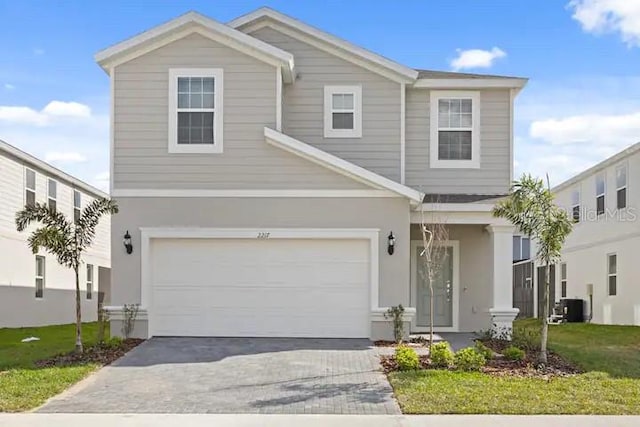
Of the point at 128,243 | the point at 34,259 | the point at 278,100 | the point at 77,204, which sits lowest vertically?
the point at 34,259

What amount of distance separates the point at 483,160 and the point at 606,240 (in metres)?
7.77

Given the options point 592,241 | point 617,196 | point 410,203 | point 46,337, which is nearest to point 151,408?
point 410,203

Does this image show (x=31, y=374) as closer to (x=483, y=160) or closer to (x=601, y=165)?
(x=483, y=160)

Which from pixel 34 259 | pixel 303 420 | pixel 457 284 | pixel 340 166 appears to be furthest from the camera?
pixel 34 259

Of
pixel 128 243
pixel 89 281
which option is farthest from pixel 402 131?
pixel 89 281

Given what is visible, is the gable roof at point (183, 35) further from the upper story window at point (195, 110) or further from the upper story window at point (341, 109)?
the upper story window at point (341, 109)

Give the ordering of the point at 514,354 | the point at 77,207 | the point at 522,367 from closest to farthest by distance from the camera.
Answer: the point at 522,367 < the point at 514,354 < the point at 77,207

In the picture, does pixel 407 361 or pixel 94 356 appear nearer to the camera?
pixel 407 361

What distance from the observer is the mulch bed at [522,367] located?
12.2m

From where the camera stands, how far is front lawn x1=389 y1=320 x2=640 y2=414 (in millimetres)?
9781

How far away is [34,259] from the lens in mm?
23297

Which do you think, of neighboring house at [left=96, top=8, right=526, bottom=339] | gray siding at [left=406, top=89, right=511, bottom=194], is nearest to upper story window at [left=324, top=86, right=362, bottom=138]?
gray siding at [left=406, top=89, right=511, bottom=194]

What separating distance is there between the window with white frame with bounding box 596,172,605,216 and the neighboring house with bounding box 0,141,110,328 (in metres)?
17.1

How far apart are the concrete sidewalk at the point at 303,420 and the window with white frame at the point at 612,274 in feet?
47.3
